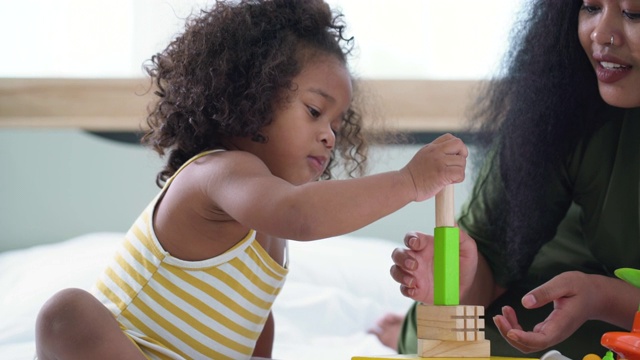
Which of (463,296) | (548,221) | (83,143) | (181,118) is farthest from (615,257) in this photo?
(83,143)

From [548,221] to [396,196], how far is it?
533 mm

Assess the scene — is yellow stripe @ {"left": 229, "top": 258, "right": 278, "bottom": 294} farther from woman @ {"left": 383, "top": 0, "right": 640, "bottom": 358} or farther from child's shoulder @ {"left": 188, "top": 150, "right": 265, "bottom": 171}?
woman @ {"left": 383, "top": 0, "right": 640, "bottom": 358}

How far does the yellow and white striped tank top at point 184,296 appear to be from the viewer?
104cm

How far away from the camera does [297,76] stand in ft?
3.54

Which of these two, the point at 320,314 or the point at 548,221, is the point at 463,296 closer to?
the point at 548,221

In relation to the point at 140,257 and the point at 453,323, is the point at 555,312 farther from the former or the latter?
the point at 140,257

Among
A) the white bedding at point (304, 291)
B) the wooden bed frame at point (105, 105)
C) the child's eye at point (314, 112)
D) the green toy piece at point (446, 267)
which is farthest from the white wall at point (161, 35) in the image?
the green toy piece at point (446, 267)

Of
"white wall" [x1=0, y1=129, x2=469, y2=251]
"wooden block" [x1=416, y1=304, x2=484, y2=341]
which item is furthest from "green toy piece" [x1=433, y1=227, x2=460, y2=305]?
"white wall" [x1=0, y1=129, x2=469, y2=251]

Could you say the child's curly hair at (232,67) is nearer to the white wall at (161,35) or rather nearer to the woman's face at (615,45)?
Result: the woman's face at (615,45)

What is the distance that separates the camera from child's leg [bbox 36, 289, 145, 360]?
92 cm

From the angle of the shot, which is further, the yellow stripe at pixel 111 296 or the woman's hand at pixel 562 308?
the yellow stripe at pixel 111 296

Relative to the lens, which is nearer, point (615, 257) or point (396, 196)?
point (396, 196)

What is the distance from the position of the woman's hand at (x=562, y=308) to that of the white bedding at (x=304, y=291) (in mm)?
412

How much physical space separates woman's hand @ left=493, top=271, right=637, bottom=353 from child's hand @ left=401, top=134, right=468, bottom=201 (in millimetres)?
174
